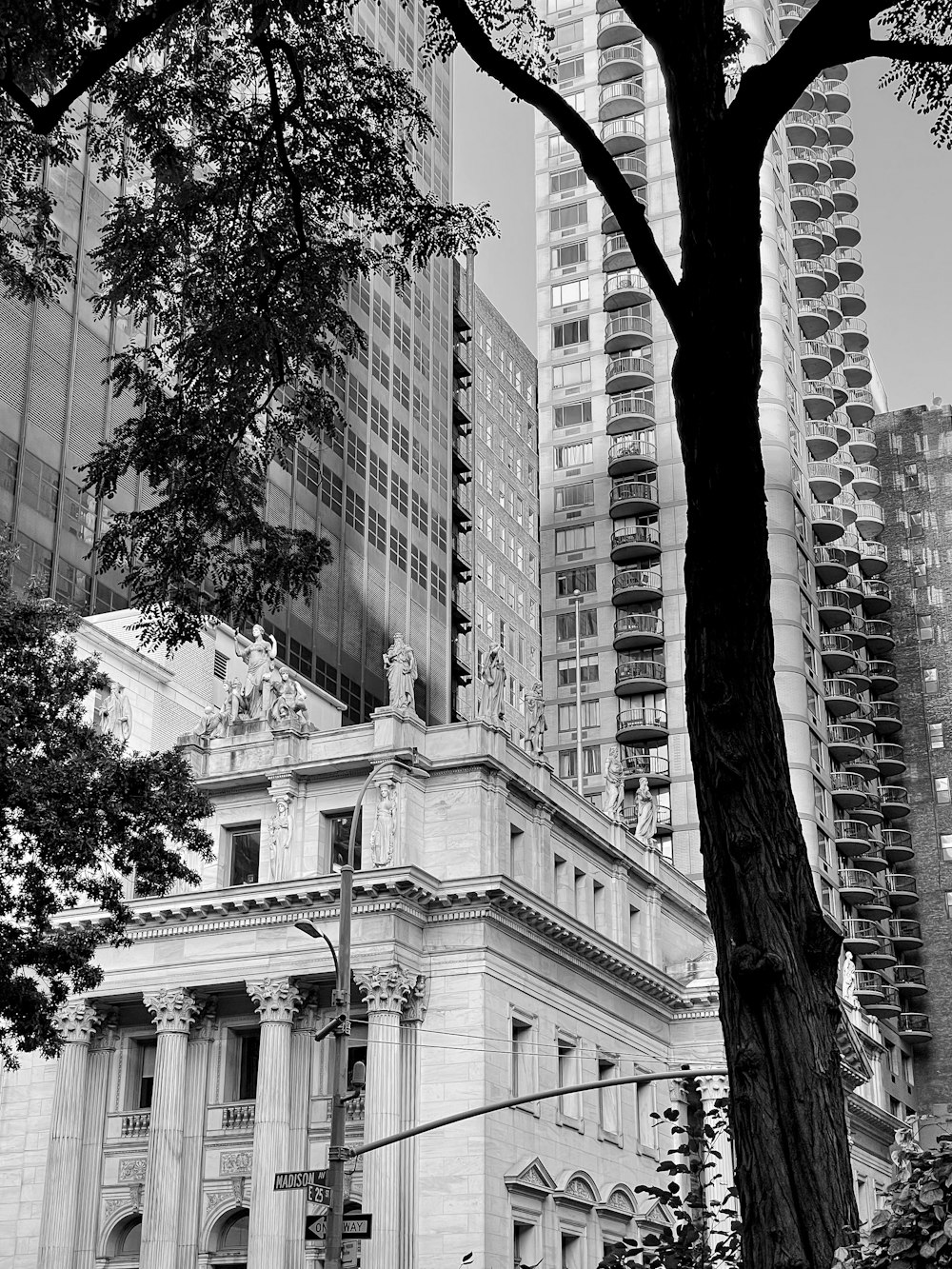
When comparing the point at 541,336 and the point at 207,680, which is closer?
the point at 207,680

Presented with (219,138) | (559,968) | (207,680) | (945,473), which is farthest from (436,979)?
(945,473)

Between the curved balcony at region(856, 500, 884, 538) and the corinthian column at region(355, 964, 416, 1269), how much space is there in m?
69.7

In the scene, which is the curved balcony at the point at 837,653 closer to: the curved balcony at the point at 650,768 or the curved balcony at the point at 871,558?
the curved balcony at the point at 871,558

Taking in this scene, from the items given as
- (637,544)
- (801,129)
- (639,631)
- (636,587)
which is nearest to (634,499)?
(637,544)

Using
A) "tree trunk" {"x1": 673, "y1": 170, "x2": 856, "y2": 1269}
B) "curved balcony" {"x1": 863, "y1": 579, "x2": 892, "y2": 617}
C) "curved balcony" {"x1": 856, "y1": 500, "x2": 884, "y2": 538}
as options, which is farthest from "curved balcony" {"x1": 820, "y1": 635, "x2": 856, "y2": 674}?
"tree trunk" {"x1": 673, "y1": 170, "x2": 856, "y2": 1269}

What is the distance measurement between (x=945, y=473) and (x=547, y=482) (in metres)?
40.8

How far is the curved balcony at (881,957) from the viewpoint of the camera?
9688cm

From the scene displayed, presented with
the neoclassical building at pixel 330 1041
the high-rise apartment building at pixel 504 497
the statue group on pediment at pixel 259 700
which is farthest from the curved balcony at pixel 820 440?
the statue group on pediment at pixel 259 700

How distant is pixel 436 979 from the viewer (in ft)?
154

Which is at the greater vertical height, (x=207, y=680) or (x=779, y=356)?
(x=779, y=356)

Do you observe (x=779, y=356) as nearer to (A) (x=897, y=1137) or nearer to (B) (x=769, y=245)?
(B) (x=769, y=245)

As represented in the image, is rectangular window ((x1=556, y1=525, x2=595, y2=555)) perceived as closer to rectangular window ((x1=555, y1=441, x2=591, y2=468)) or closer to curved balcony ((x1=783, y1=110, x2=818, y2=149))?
rectangular window ((x1=555, y1=441, x2=591, y2=468))

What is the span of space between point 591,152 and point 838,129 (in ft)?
364

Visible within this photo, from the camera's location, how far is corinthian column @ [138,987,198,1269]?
45.0 meters
